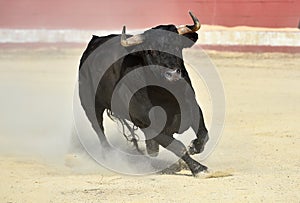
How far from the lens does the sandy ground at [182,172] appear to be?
3902 mm

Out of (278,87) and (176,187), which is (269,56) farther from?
(176,187)

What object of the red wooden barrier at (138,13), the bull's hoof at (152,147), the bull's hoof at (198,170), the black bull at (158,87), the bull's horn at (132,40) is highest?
the red wooden barrier at (138,13)

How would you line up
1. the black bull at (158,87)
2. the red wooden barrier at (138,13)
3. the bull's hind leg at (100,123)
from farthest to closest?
the red wooden barrier at (138,13) < the bull's hind leg at (100,123) < the black bull at (158,87)

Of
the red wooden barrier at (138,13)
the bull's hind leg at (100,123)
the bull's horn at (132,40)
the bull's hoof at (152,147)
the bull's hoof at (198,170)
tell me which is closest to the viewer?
the bull's hoof at (198,170)

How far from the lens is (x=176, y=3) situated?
11875 mm

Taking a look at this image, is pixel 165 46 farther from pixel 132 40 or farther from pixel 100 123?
pixel 100 123

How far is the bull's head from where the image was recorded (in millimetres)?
4496

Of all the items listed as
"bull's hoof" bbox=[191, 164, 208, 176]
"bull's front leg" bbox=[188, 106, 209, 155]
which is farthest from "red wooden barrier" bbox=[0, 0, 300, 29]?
"bull's hoof" bbox=[191, 164, 208, 176]

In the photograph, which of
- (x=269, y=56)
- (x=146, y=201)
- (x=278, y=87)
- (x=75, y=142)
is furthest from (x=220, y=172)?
(x=269, y=56)

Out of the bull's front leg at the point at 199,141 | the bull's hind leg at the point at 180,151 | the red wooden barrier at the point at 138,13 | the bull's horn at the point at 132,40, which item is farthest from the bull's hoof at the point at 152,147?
the red wooden barrier at the point at 138,13

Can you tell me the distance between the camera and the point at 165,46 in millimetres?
4602

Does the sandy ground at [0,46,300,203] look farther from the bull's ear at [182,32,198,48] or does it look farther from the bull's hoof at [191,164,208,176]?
the bull's ear at [182,32,198,48]

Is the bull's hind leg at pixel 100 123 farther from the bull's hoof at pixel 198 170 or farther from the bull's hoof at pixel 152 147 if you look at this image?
the bull's hoof at pixel 198 170

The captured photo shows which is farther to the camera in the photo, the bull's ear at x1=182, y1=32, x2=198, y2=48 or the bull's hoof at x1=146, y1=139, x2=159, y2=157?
the bull's hoof at x1=146, y1=139, x2=159, y2=157
